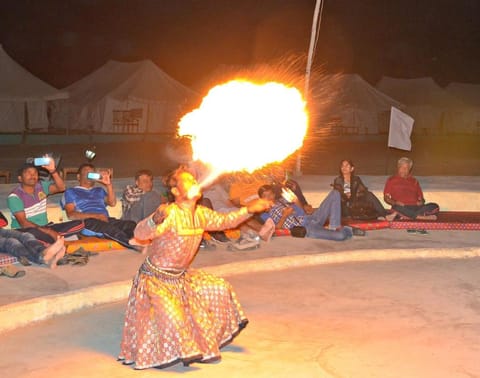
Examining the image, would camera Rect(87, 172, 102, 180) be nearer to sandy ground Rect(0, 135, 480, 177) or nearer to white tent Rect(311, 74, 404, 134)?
sandy ground Rect(0, 135, 480, 177)

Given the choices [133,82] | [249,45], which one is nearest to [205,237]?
[133,82]

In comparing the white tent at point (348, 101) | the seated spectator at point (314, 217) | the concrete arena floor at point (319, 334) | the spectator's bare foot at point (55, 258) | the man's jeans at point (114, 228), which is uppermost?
the white tent at point (348, 101)

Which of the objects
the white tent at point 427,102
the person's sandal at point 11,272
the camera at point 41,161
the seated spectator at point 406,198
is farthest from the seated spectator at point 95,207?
the white tent at point 427,102

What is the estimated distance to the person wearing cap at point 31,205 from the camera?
31.3 feet

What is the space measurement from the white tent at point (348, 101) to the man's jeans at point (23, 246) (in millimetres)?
26149

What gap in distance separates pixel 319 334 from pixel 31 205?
4.19 meters

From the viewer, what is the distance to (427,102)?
40.9 meters

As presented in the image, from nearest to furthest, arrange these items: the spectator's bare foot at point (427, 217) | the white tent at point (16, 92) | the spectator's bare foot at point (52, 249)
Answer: the spectator's bare foot at point (52, 249)
the spectator's bare foot at point (427, 217)
the white tent at point (16, 92)

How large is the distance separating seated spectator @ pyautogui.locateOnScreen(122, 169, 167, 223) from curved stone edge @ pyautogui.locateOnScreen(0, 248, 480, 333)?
4.85 ft

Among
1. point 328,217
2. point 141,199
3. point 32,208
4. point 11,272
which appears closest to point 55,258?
point 11,272

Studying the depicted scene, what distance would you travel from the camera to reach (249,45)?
59.8 m

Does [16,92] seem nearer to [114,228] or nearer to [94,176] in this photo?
[94,176]

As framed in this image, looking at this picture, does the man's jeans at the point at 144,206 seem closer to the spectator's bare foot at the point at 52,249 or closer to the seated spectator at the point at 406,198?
the spectator's bare foot at the point at 52,249

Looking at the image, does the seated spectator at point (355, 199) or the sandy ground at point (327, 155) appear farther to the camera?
the sandy ground at point (327, 155)
